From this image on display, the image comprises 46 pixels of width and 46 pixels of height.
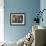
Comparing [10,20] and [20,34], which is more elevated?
[10,20]

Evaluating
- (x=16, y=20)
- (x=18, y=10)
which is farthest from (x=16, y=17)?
(x=18, y=10)

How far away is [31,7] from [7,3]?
1.04m

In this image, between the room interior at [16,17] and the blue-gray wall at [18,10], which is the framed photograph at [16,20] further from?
the blue-gray wall at [18,10]

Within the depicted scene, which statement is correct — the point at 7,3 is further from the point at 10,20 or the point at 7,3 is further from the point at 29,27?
the point at 29,27

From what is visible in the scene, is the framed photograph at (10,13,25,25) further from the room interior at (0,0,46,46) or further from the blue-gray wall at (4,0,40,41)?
the blue-gray wall at (4,0,40,41)

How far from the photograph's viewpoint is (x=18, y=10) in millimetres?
5766

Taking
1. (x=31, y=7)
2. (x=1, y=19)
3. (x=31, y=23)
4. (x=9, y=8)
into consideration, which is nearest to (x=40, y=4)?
(x=31, y=7)

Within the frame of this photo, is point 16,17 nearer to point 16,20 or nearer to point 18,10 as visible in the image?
point 16,20

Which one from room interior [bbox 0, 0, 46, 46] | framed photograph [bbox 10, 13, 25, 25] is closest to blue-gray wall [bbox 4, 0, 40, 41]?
room interior [bbox 0, 0, 46, 46]

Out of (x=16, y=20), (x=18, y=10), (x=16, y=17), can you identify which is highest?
(x=18, y=10)

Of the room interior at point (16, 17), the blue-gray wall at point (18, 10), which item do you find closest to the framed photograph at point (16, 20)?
the room interior at point (16, 17)

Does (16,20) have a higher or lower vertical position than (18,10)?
lower

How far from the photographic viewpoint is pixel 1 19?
5.75m

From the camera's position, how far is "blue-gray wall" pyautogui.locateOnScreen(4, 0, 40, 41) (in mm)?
5758
